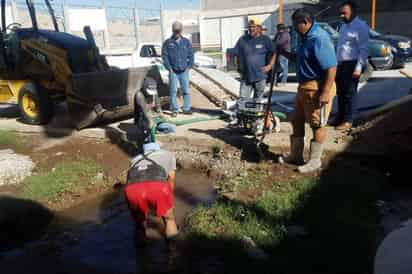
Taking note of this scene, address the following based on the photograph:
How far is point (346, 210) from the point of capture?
444cm

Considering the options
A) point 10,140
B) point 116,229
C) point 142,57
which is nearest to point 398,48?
point 142,57

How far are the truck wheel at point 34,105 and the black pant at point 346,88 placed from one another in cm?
583

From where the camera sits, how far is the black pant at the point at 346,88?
6.53 m

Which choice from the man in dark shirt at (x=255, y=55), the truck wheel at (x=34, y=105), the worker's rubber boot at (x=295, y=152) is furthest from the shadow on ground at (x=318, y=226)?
the truck wheel at (x=34, y=105)

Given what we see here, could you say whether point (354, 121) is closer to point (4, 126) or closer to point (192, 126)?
point (192, 126)

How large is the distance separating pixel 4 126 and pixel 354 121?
23.8 feet

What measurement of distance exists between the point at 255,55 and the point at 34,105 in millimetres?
4927

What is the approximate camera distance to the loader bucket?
8016 millimetres

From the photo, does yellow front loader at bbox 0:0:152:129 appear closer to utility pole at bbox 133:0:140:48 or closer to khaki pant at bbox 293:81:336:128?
khaki pant at bbox 293:81:336:128

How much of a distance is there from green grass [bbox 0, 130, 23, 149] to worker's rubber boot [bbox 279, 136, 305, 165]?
5.06 meters

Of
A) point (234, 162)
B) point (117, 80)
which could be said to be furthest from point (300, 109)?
point (117, 80)

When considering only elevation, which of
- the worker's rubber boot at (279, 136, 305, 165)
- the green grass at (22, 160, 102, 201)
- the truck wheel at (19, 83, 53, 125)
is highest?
the truck wheel at (19, 83, 53, 125)

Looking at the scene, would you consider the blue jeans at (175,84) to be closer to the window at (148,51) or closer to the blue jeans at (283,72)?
the blue jeans at (283,72)

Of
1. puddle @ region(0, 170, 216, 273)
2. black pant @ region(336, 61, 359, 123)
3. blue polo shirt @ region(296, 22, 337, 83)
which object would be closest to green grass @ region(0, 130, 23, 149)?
puddle @ region(0, 170, 216, 273)
